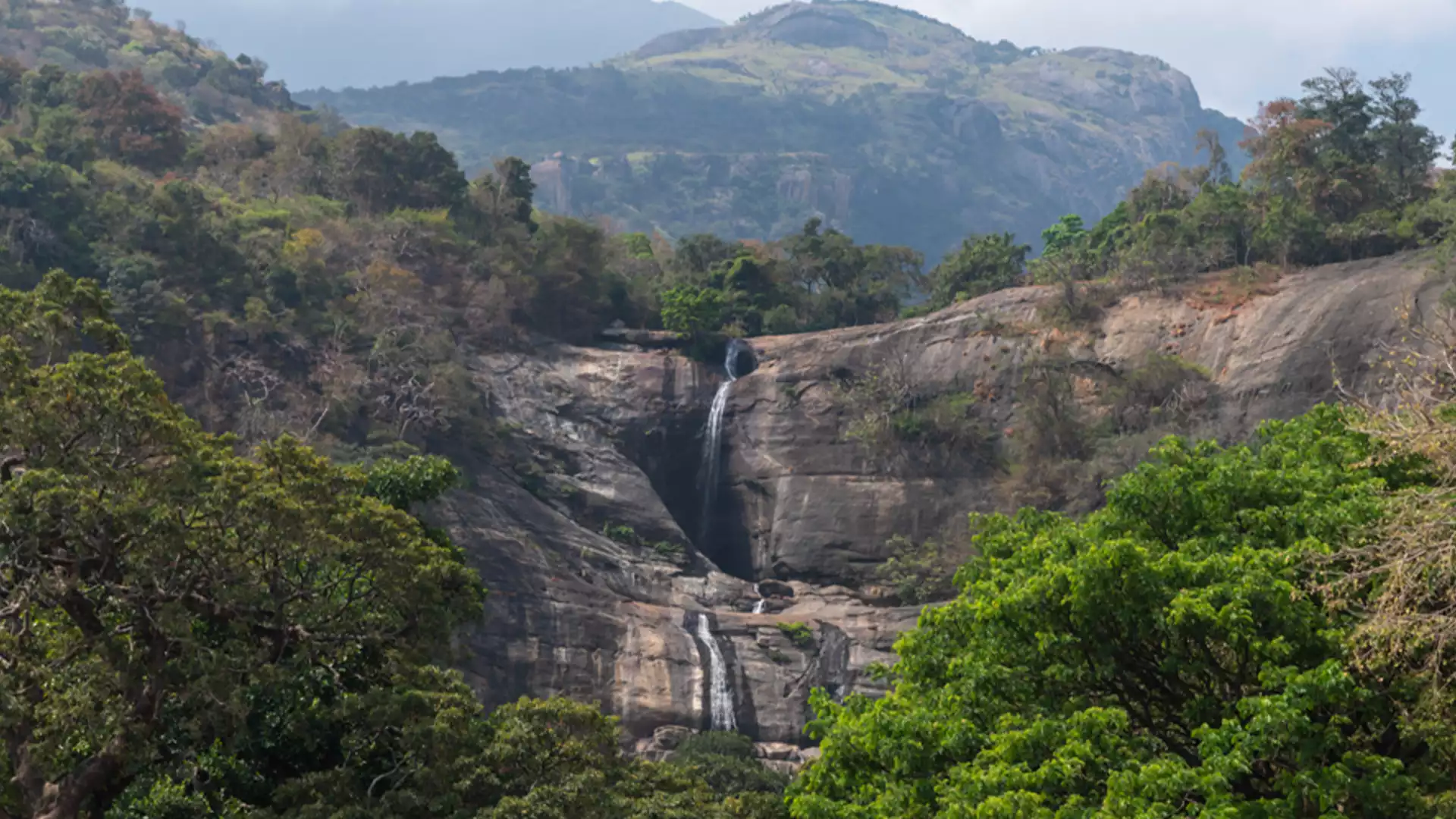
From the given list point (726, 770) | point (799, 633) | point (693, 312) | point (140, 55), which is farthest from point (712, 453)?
point (140, 55)

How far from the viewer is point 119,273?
37.7m

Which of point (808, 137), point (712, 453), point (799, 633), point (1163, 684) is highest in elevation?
point (808, 137)

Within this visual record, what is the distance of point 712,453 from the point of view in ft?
149

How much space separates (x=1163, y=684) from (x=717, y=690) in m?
22.0

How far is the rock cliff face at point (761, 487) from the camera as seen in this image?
34.8m

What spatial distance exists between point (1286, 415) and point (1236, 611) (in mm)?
28605

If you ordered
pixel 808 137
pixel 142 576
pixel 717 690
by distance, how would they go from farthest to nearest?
pixel 808 137 < pixel 717 690 < pixel 142 576

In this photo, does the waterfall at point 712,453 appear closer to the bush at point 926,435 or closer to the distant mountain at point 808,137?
the bush at point 926,435

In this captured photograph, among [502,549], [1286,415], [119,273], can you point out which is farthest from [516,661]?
[1286,415]

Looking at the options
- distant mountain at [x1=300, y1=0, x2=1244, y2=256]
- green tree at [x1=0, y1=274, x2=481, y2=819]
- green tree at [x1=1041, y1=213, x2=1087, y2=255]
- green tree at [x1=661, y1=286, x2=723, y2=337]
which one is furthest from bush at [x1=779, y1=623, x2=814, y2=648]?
distant mountain at [x1=300, y1=0, x2=1244, y2=256]

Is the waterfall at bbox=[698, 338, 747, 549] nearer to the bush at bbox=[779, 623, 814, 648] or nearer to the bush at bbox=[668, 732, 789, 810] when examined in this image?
the bush at bbox=[779, 623, 814, 648]

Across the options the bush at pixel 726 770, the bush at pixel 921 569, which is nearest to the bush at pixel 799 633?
the bush at pixel 921 569

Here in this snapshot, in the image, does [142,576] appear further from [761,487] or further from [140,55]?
[140,55]

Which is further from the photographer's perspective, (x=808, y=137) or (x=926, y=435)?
(x=808, y=137)
